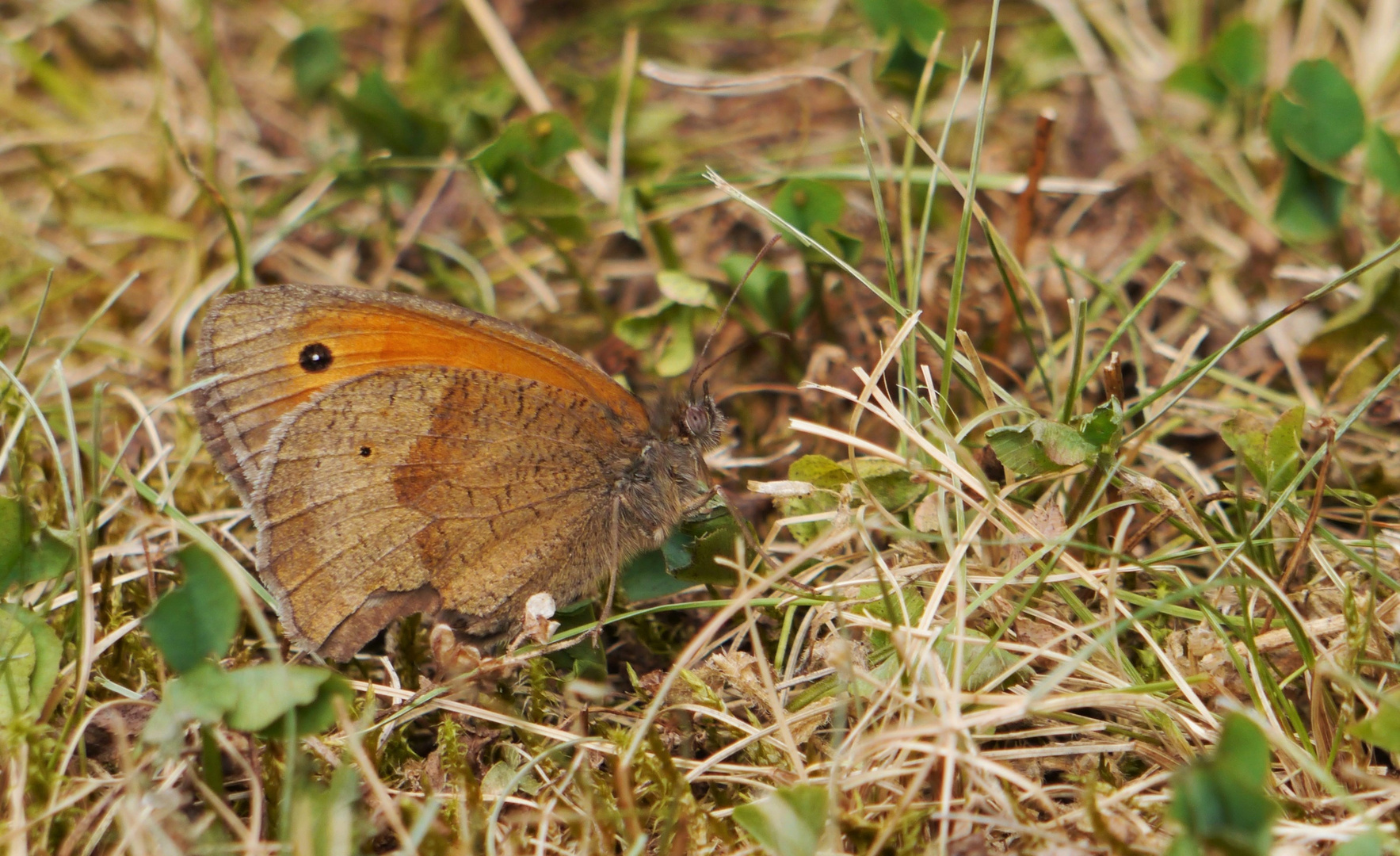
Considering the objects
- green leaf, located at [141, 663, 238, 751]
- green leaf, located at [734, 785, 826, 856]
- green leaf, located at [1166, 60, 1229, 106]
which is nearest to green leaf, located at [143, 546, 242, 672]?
green leaf, located at [141, 663, 238, 751]

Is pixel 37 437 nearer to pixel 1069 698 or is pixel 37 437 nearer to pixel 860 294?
pixel 860 294

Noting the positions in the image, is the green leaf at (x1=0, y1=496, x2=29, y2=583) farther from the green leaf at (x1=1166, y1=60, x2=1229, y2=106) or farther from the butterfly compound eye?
the green leaf at (x1=1166, y1=60, x2=1229, y2=106)

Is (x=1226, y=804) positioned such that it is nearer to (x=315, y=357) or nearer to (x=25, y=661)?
(x=315, y=357)

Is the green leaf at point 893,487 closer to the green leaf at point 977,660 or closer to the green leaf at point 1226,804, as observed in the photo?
the green leaf at point 977,660

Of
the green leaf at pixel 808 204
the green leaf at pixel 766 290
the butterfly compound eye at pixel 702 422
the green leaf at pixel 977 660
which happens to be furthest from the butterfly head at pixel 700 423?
the green leaf at pixel 977 660

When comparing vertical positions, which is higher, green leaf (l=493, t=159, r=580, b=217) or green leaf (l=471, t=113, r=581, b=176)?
green leaf (l=471, t=113, r=581, b=176)

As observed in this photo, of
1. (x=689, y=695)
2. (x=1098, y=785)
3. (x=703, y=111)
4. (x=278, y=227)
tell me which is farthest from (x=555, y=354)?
(x=703, y=111)
